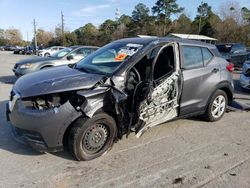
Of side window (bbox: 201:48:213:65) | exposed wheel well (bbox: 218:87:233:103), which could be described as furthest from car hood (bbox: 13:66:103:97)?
exposed wheel well (bbox: 218:87:233:103)

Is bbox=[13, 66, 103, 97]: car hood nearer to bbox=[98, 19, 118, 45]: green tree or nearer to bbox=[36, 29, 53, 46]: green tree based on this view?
bbox=[98, 19, 118, 45]: green tree

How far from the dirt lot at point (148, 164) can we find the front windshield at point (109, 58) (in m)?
1.27

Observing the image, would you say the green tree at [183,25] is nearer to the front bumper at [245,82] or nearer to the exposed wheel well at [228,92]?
the front bumper at [245,82]

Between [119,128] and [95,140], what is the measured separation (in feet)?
1.43

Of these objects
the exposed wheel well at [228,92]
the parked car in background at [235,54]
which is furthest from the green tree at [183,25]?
the exposed wheel well at [228,92]

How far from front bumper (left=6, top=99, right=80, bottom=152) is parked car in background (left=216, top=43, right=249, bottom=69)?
16254 millimetres

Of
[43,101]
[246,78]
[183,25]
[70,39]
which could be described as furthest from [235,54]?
[70,39]

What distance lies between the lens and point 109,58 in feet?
17.3

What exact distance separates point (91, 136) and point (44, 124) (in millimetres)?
704

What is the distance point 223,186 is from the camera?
3.72 m

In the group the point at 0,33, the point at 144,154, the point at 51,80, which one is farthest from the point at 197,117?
the point at 0,33

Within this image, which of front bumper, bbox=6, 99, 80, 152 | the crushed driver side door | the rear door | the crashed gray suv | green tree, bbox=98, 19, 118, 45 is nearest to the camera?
front bumper, bbox=6, 99, 80, 152

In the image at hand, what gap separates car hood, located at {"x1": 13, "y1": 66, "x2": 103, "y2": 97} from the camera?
13.7 ft

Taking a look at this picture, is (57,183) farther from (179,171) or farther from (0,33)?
(0,33)
